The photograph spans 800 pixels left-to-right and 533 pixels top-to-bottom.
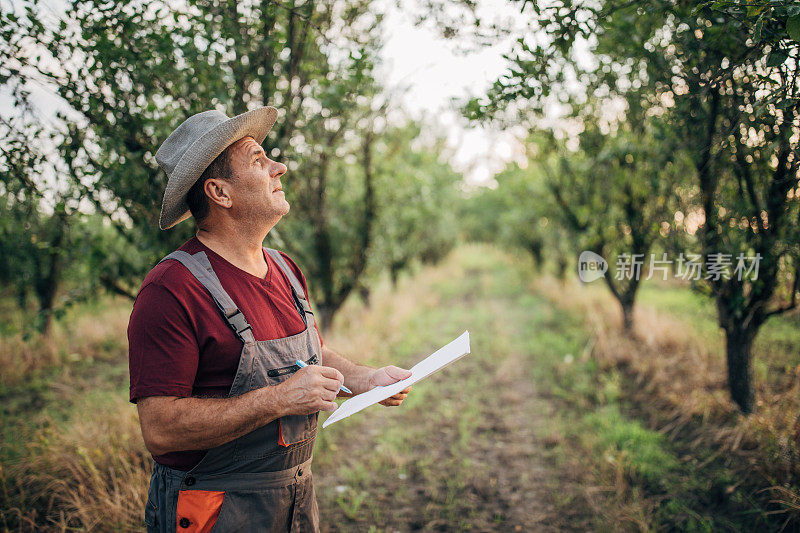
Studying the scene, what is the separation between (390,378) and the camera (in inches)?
80.7

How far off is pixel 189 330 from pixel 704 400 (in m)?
5.48

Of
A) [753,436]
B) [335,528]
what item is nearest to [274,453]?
[335,528]

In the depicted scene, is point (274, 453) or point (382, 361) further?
point (382, 361)

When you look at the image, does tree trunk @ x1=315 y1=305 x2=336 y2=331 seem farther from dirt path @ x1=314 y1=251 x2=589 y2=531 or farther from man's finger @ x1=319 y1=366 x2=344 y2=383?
man's finger @ x1=319 y1=366 x2=344 y2=383

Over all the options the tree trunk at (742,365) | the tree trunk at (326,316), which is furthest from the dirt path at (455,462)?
the tree trunk at (742,365)

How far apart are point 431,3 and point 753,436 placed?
4.88 metres

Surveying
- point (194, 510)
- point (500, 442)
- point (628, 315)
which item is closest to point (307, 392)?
point (194, 510)

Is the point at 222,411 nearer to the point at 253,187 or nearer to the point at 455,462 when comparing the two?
the point at 253,187

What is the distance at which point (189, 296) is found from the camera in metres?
1.57

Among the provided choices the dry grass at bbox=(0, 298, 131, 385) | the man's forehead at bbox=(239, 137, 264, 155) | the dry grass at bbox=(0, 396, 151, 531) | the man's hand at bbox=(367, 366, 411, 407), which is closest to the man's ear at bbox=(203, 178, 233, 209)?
the man's forehead at bbox=(239, 137, 264, 155)

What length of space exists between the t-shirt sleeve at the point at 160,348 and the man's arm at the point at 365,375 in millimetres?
809

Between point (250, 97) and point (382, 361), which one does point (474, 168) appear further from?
point (250, 97)

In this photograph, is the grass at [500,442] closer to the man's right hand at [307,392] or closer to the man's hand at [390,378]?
the man's hand at [390,378]

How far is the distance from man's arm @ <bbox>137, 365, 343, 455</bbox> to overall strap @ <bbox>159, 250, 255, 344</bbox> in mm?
237
